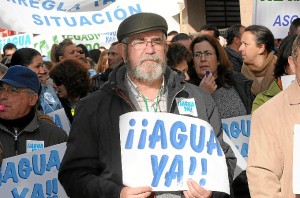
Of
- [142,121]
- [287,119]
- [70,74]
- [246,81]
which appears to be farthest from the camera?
[70,74]

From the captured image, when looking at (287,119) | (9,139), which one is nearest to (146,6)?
(9,139)

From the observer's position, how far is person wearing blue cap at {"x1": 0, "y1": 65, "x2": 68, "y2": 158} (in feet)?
17.4

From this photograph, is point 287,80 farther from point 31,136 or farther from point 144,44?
point 31,136

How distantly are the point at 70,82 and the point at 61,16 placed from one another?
58.6 inches

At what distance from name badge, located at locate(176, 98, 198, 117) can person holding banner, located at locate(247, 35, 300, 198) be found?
0.47m

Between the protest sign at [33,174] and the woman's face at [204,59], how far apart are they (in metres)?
1.84

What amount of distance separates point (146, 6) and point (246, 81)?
251 centimetres

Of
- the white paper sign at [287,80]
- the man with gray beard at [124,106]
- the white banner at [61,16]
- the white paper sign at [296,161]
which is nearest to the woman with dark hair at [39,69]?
the white banner at [61,16]

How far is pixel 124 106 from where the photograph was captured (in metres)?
4.32

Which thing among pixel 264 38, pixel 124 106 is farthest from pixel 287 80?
pixel 264 38

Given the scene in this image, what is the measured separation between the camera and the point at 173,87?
4398mm

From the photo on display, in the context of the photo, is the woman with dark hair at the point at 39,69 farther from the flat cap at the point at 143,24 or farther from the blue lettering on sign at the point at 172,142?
the blue lettering on sign at the point at 172,142

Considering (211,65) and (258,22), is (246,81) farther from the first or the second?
(258,22)

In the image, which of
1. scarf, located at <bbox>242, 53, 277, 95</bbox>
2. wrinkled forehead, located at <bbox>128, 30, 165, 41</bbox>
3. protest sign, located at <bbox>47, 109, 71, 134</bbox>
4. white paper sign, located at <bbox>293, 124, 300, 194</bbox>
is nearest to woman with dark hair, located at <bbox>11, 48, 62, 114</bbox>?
protest sign, located at <bbox>47, 109, 71, 134</bbox>
